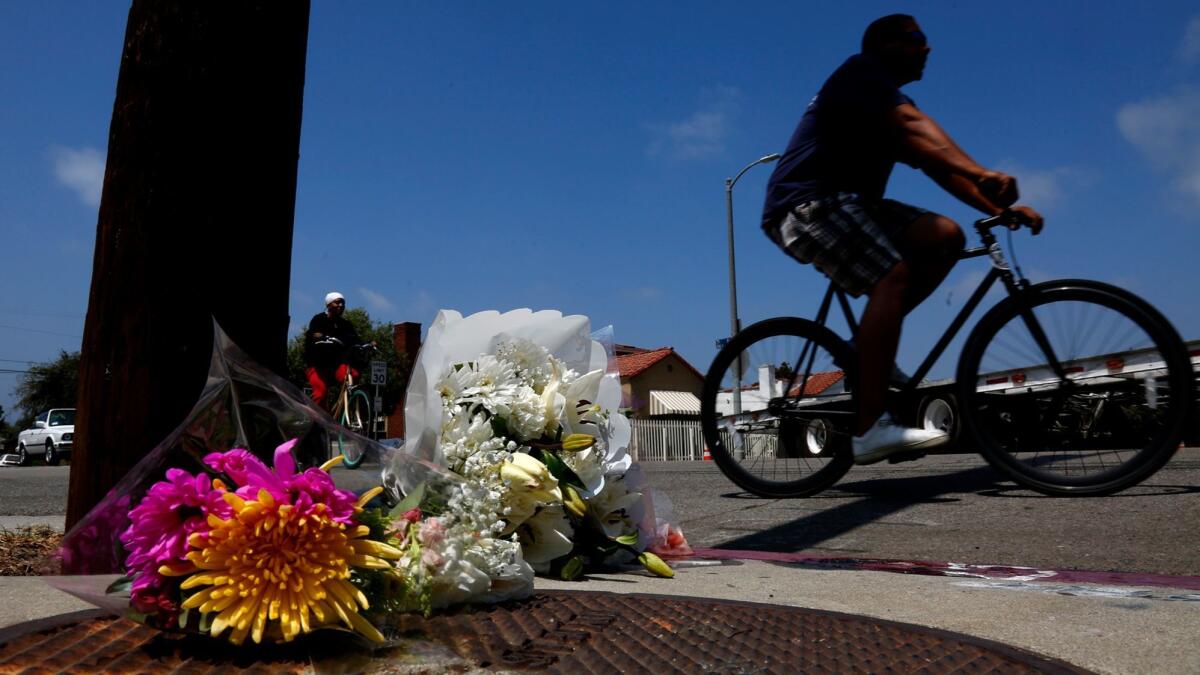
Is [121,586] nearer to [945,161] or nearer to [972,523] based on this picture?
[945,161]

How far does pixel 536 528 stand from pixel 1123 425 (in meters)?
2.60

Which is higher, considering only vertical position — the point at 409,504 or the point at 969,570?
the point at 409,504

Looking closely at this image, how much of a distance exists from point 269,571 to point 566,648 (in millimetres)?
464

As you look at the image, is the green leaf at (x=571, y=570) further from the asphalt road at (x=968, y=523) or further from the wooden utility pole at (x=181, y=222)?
the asphalt road at (x=968, y=523)

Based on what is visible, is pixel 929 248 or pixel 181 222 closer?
pixel 181 222

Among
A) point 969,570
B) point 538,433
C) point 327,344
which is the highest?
point 327,344

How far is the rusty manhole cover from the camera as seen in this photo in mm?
1279

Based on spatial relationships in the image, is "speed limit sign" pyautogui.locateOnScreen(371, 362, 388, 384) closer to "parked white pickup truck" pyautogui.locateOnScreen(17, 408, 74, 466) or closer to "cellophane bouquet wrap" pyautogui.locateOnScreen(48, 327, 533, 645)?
"cellophane bouquet wrap" pyautogui.locateOnScreen(48, 327, 533, 645)

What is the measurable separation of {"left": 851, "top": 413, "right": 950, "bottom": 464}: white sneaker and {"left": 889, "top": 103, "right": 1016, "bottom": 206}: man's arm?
0.89 metres

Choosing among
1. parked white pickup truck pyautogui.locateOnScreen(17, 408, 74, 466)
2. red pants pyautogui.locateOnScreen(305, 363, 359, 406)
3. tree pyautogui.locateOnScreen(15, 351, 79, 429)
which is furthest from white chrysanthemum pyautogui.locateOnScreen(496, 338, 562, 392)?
tree pyautogui.locateOnScreen(15, 351, 79, 429)

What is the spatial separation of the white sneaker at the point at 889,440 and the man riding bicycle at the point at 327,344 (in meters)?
6.86

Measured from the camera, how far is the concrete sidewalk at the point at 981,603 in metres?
1.55

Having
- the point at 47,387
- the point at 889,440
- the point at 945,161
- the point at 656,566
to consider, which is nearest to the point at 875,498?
the point at 889,440

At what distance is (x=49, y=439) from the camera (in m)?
28.0
